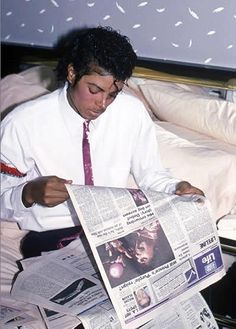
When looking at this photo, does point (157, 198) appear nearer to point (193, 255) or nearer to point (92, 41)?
point (193, 255)

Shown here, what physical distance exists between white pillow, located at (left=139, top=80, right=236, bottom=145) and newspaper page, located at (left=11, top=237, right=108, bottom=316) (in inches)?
18.2

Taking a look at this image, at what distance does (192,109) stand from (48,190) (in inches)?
17.4

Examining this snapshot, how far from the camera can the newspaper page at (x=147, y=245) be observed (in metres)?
0.96

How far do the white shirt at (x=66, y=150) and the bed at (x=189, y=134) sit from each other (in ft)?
0.21

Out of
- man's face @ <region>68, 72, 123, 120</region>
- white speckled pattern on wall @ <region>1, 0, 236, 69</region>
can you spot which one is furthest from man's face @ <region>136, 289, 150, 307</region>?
white speckled pattern on wall @ <region>1, 0, 236, 69</region>

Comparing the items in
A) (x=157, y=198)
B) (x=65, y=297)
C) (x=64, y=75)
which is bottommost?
(x=65, y=297)

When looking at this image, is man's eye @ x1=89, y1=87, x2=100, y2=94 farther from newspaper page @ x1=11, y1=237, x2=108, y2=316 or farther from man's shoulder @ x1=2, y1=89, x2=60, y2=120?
newspaper page @ x1=11, y1=237, x2=108, y2=316

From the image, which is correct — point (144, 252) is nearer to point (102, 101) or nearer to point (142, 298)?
point (142, 298)

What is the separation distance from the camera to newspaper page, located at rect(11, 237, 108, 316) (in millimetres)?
1008

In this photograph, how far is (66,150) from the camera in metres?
1.15

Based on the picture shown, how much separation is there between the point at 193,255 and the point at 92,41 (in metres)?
0.51

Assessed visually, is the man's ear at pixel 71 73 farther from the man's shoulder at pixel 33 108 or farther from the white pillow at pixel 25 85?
the white pillow at pixel 25 85

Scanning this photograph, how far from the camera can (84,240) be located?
118 centimetres

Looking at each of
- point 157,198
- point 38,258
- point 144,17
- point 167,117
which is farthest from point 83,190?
point 144,17
